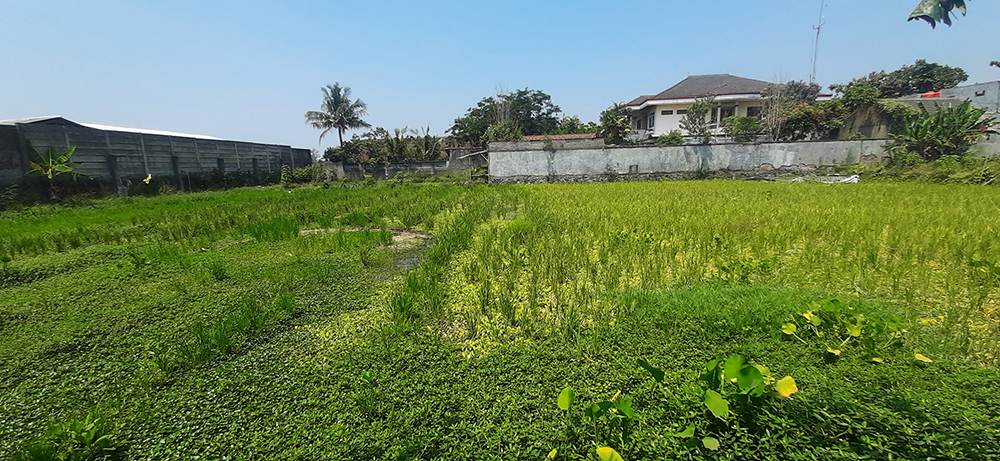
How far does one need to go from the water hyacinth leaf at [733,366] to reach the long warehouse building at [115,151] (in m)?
17.7

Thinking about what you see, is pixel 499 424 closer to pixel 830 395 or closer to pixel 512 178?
pixel 830 395

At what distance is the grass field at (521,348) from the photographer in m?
1.56

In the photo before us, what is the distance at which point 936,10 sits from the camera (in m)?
4.09

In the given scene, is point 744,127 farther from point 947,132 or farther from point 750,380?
point 750,380

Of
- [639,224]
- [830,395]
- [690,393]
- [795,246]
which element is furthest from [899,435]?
[639,224]

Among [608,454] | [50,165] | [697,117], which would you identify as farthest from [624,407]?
[697,117]

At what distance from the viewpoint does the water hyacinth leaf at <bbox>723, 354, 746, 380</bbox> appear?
1565mm

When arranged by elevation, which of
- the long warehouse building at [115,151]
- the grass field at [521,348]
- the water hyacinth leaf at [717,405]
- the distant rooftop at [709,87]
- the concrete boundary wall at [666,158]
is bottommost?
the grass field at [521,348]

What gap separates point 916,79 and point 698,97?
54.0ft

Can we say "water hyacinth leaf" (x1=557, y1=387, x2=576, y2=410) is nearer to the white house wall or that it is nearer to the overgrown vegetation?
the overgrown vegetation

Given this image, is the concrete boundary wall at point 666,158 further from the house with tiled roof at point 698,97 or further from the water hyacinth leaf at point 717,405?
the water hyacinth leaf at point 717,405

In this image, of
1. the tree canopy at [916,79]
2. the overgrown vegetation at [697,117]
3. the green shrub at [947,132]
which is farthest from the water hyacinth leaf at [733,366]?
the tree canopy at [916,79]

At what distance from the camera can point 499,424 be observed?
5.58ft

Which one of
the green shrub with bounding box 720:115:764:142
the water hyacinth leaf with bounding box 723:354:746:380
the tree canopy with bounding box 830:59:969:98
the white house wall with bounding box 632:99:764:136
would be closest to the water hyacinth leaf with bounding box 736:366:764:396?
the water hyacinth leaf with bounding box 723:354:746:380
